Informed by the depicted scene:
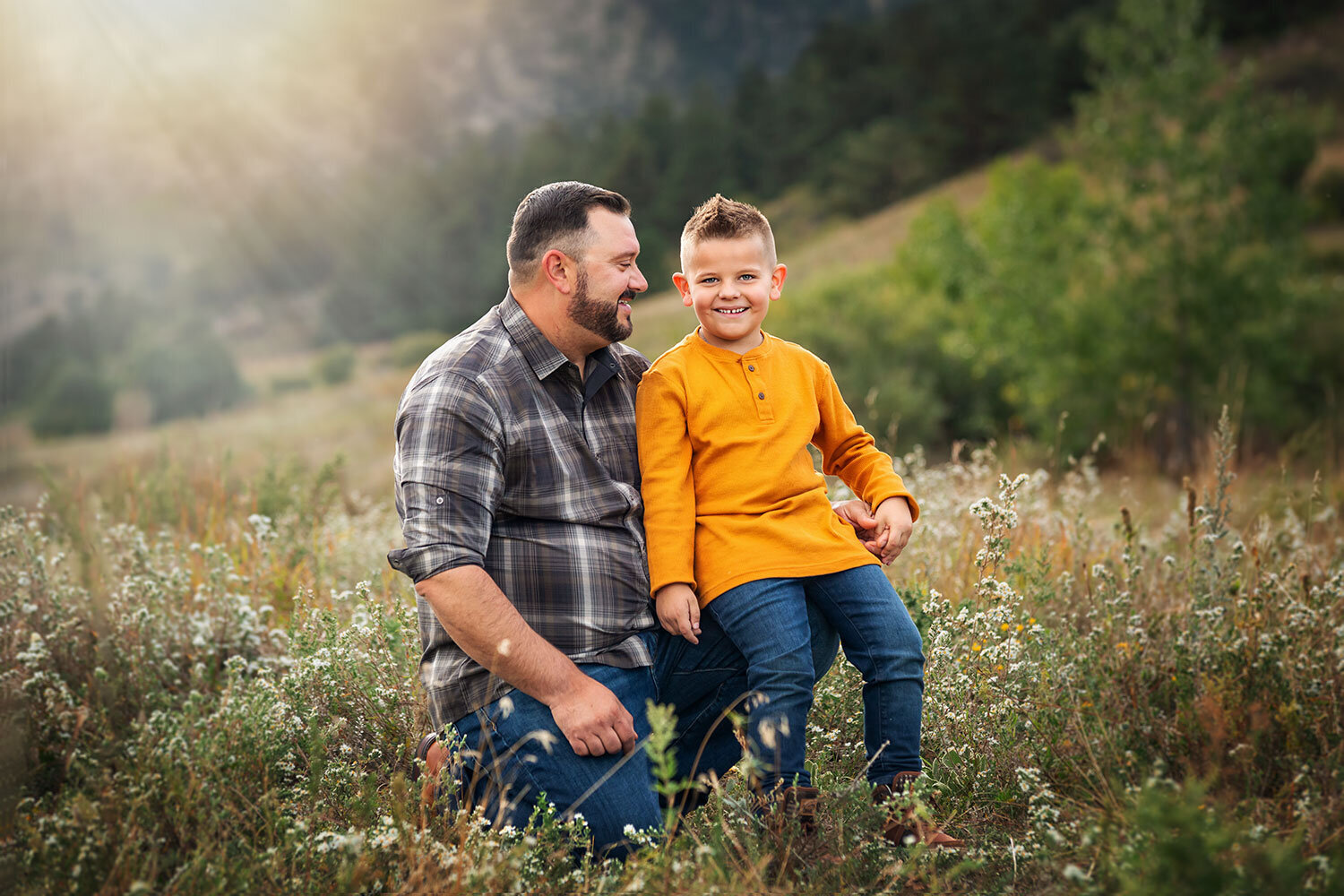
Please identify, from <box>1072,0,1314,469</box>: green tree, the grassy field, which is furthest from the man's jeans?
<box>1072,0,1314,469</box>: green tree

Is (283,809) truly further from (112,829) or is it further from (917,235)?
(917,235)

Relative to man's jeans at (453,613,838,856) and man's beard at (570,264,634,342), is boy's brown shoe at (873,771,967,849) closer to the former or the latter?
man's jeans at (453,613,838,856)

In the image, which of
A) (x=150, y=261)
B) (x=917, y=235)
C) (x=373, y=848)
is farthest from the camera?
(x=150, y=261)

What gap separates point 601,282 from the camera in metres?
3.03

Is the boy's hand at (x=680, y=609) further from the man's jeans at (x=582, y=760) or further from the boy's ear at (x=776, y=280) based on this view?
the boy's ear at (x=776, y=280)

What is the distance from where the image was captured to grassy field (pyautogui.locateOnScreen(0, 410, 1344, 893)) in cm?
230

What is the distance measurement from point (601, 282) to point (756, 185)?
2608 inches

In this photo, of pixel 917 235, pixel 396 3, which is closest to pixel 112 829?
pixel 917 235

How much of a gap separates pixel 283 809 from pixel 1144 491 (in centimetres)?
950

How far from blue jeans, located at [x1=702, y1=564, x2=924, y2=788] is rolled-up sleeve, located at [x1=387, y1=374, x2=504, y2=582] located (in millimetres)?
806

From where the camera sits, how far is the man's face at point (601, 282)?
3.03m

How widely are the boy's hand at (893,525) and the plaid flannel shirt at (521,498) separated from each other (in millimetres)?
823

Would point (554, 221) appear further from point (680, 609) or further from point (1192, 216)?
point (1192, 216)

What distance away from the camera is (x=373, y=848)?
236 cm
